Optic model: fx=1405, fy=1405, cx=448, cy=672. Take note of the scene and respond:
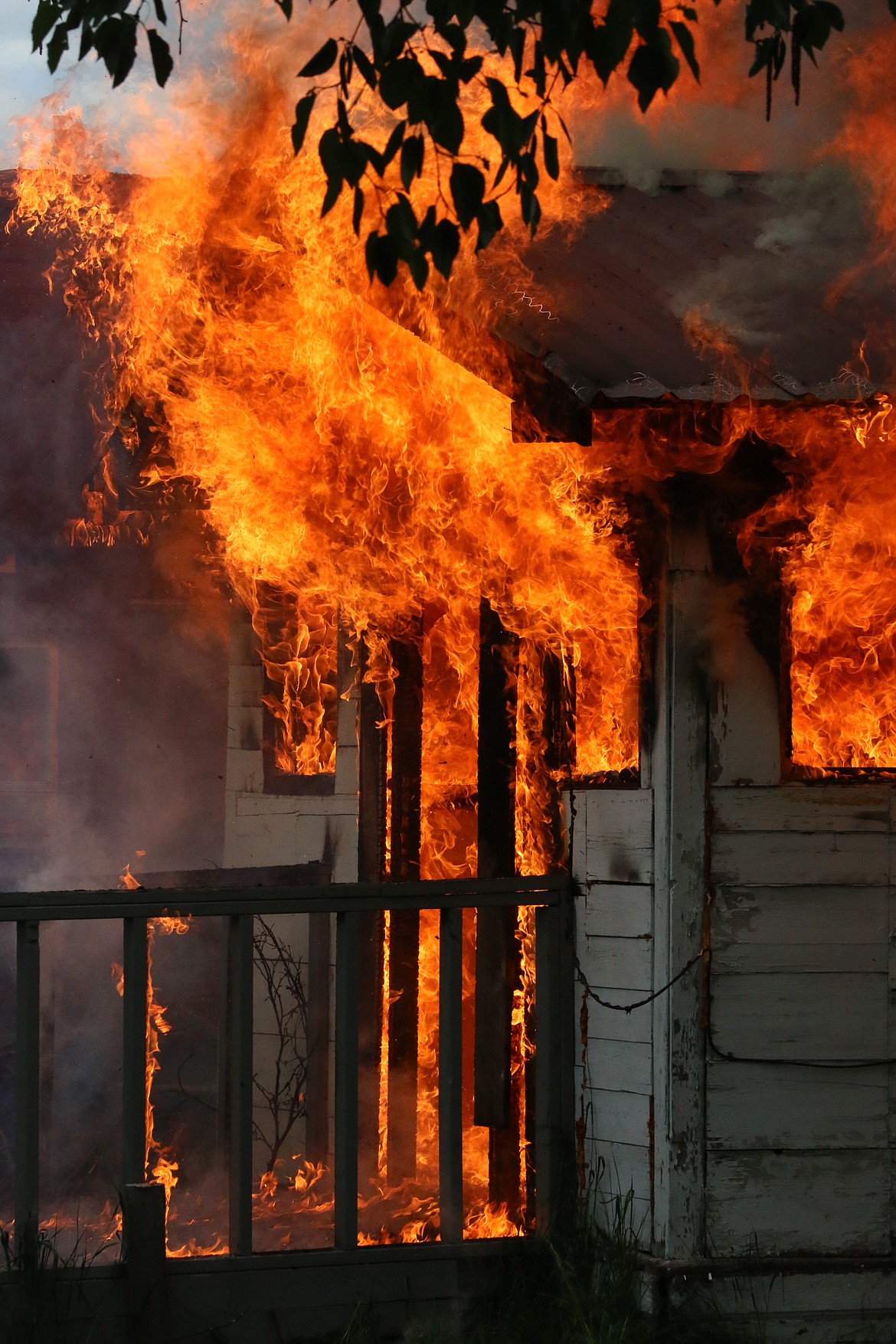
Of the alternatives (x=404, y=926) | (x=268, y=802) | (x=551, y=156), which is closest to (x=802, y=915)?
(x=404, y=926)

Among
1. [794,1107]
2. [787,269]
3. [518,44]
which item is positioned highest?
[787,269]

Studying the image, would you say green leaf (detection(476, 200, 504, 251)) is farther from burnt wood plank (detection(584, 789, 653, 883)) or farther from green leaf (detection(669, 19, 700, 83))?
burnt wood plank (detection(584, 789, 653, 883))

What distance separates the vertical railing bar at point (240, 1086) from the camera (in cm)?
519

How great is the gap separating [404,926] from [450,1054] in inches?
59.0

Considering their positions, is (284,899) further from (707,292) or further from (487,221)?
(707,292)

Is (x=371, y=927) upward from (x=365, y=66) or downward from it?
downward

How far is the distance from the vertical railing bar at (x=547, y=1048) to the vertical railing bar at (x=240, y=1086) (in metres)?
1.15

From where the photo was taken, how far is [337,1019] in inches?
213

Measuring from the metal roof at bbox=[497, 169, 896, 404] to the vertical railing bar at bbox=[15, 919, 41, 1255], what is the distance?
109 inches

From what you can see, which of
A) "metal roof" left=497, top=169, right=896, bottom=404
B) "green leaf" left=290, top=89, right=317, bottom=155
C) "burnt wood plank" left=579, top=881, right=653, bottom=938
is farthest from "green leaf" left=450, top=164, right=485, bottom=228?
"burnt wood plank" left=579, top=881, right=653, bottom=938

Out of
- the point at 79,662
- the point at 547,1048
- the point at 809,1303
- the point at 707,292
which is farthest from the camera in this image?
the point at 79,662

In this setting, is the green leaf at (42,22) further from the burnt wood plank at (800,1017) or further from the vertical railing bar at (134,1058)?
the burnt wood plank at (800,1017)

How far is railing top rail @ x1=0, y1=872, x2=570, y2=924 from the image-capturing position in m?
5.03

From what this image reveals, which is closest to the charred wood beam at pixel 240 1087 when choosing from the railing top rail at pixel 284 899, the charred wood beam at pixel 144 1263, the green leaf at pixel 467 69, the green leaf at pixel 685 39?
the railing top rail at pixel 284 899
